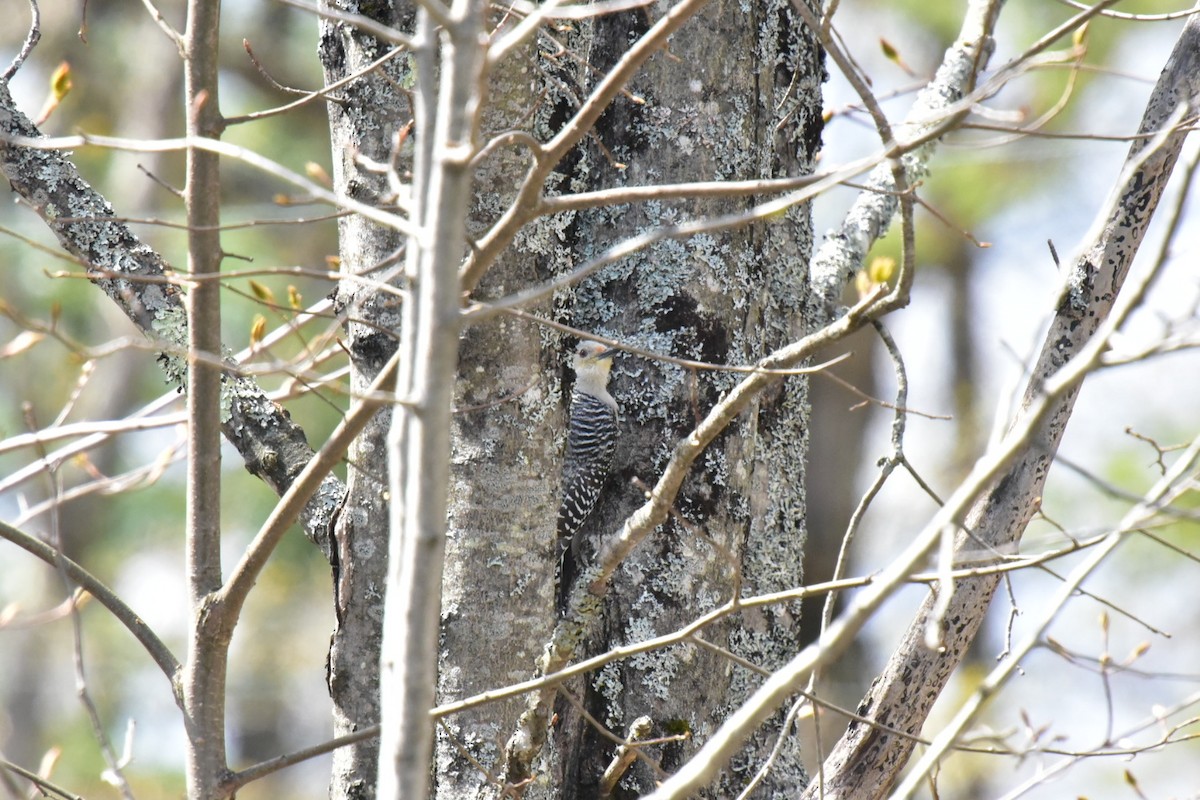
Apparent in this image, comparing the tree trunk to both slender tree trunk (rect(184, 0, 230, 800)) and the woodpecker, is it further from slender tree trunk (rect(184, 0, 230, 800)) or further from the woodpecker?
slender tree trunk (rect(184, 0, 230, 800))

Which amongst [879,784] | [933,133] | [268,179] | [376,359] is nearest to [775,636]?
[879,784]

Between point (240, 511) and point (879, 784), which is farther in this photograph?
point (240, 511)

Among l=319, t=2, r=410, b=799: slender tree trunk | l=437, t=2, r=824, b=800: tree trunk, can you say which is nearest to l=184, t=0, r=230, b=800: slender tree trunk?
l=319, t=2, r=410, b=799: slender tree trunk

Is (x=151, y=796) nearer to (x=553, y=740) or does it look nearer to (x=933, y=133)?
(x=553, y=740)

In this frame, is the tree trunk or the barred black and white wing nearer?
the tree trunk

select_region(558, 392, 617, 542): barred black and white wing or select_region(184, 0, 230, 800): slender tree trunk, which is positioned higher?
select_region(558, 392, 617, 542): barred black and white wing

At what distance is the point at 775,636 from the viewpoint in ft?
9.70

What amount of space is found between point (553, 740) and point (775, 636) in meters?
0.75

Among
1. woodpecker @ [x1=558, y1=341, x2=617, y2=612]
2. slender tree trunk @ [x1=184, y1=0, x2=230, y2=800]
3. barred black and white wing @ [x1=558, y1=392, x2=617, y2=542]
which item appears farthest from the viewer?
barred black and white wing @ [x1=558, y1=392, x2=617, y2=542]

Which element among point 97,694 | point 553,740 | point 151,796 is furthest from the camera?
point 97,694

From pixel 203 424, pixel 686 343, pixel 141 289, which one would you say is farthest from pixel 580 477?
pixel 203 424

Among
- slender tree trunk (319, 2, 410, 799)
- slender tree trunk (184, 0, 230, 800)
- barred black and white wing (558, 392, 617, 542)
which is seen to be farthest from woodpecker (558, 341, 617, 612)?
slender tree trunk (184, 0, 230, 800)

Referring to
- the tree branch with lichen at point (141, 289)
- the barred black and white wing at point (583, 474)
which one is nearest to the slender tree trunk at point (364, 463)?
the tree branch with lichen at point (141, 289)

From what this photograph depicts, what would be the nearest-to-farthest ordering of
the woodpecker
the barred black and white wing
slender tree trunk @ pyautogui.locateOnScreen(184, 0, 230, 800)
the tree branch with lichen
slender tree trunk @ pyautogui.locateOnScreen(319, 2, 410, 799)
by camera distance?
slender tree trunk @ pyautogui.locateOnScreen(184, 0, 230, 800), slender tree trunk @ pyautogui.locateOnScreen(319, 2, 410, 799), the tree branch with lichen, the woodpecker, the barred black and white wing
